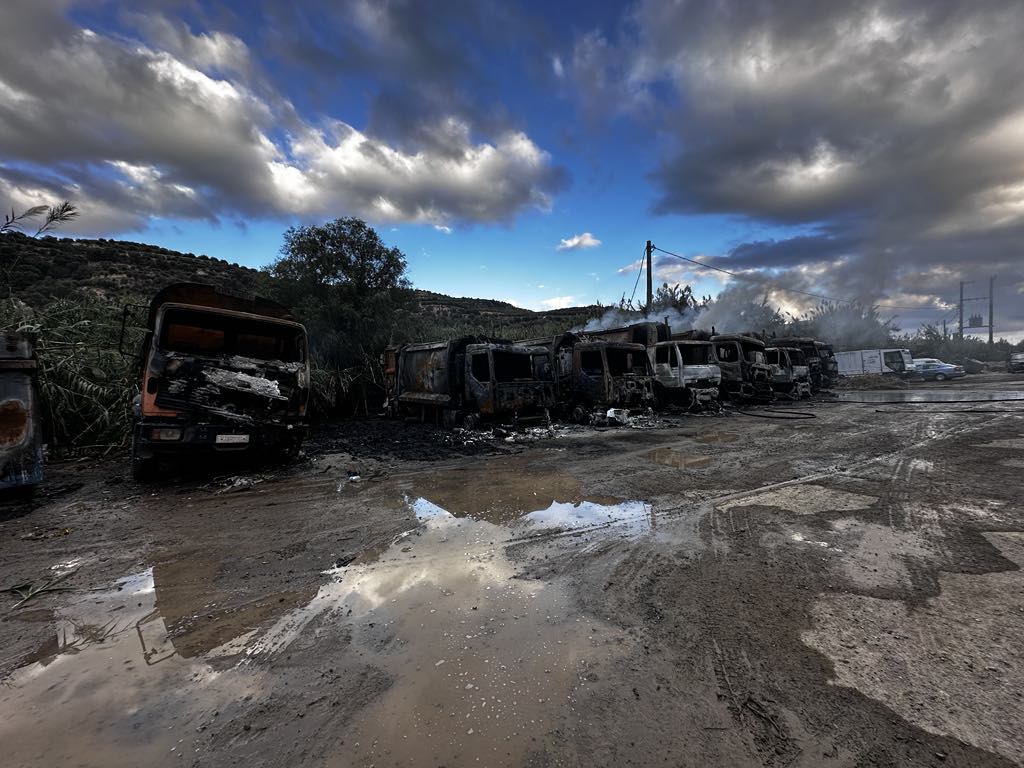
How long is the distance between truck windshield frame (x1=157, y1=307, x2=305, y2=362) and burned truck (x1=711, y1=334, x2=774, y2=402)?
13.2m

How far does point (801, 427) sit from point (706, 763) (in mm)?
10905

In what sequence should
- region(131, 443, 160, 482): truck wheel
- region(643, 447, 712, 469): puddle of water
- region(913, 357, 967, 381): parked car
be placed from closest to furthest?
region(131, 443, 160, 482): truck wheel < region(643, 447, 712, 469): puddle of water < region(913, 357, 967, 381): parked car

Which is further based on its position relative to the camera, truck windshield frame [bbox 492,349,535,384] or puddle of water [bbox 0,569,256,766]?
truck windshield frame [bbox 492,349,535,384]

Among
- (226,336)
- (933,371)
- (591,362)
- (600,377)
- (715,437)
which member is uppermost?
(226,336)

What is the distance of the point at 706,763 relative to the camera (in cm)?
174

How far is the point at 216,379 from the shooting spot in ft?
19.8

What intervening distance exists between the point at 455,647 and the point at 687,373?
43.9 feet

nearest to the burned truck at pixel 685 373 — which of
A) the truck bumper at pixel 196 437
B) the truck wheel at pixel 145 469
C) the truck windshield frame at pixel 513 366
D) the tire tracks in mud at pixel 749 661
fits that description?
the truck windshield frame at pixel 513 366

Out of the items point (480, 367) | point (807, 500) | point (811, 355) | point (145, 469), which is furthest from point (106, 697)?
point (811, 355)

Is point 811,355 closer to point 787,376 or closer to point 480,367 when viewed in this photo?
point 787,376

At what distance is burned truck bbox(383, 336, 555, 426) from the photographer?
10391 millimetres

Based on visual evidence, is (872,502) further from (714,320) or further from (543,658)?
(714,320)

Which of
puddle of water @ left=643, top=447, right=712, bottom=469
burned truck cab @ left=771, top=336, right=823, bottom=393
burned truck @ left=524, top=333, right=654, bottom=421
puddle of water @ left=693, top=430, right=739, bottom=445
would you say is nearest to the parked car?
burned truck cab @ left=771, top=336, right=823, bottom=393

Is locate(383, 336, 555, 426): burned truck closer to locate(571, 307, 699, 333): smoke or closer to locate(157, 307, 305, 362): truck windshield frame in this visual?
locate(157, 307, 305, 362): truck windshield frame
